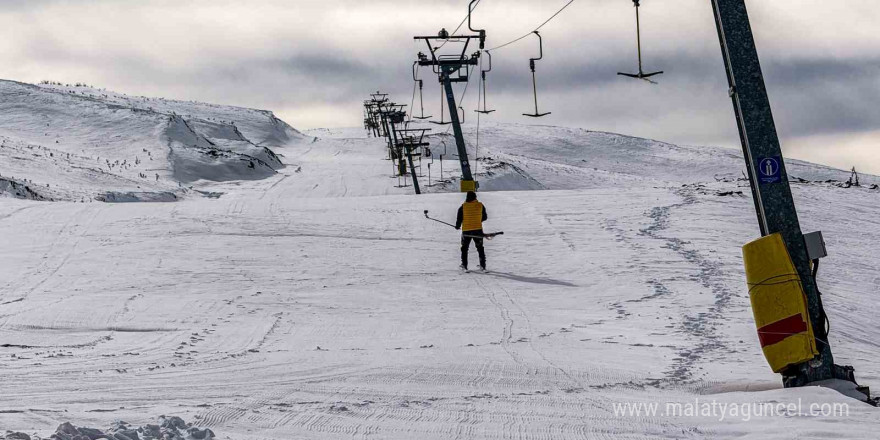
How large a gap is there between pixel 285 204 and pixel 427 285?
10.3 metres

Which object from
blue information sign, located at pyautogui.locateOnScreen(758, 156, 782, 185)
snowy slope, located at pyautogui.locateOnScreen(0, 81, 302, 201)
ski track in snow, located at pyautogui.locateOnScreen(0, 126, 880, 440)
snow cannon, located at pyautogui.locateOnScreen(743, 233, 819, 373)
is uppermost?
snowy slope, located at pyautogui.locateOnScreen(0, 81, 302, 201)

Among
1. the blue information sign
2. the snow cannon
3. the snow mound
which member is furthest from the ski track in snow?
the blue information sign

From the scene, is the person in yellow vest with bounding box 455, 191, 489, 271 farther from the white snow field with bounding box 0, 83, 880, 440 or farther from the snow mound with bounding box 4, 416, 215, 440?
the snow mound with bounding box 4, 416, 215, 440

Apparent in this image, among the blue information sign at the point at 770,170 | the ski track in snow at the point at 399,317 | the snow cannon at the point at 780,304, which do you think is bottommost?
the ski track in snow at the point at 399,317

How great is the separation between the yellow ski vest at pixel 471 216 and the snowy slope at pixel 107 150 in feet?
66.4

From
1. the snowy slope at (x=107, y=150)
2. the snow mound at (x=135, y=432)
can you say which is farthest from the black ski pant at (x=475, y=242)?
the snowy slope at (x=107, y=150)

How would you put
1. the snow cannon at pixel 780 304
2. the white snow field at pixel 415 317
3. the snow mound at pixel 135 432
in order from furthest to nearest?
the snow cannon at pixel 780 304 < the white snow field at pixel 415 317 < the snow mound at pixel 135 432

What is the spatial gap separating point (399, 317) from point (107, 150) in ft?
171

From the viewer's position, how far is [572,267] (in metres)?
17.3

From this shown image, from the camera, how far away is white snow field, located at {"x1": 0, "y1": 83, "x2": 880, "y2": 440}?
20.9 feet

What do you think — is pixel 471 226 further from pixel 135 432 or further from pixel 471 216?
pixel 135 432

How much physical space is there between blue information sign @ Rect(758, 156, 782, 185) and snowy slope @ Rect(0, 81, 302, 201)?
29.0m

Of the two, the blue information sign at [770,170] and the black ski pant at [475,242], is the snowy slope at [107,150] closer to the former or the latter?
the black ski pant at [475,242]

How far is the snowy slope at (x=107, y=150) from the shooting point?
4259 cm
